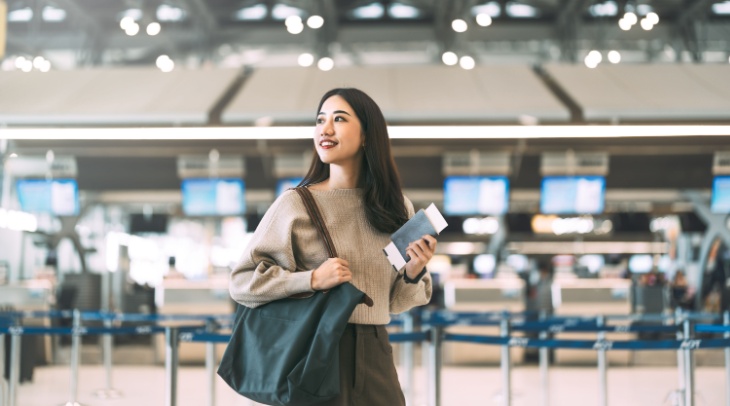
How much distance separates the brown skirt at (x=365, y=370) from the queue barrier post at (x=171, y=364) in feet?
10.4

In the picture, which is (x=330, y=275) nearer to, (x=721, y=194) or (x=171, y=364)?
(x=171, y=364)

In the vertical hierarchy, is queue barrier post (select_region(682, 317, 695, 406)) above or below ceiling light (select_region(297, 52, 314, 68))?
below

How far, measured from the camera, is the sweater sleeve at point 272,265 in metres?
2.13

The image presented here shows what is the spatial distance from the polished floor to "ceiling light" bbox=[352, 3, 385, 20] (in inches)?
437

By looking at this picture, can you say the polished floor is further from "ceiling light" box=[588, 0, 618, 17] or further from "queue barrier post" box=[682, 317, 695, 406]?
"ceiling light" box=[588, 0, 618, 17]

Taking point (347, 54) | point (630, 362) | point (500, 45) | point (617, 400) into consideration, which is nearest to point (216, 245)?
point (347, 54)

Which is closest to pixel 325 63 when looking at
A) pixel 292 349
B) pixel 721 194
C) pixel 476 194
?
pixel 476 194

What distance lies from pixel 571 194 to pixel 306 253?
10900 mm

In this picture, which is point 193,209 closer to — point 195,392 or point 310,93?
point 310,93

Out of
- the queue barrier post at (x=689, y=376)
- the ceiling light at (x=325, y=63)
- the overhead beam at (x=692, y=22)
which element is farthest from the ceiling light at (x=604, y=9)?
the queue barrier post at (x=689, y=376)

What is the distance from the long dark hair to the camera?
2297mm

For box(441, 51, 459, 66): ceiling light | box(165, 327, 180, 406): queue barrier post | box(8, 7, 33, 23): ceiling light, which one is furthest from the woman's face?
box(8, 7, 33, 23): ceiling light

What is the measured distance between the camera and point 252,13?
2050 centimetres

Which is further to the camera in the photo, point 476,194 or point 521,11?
point 521,11
